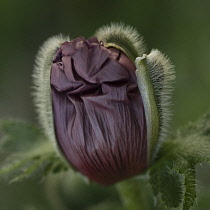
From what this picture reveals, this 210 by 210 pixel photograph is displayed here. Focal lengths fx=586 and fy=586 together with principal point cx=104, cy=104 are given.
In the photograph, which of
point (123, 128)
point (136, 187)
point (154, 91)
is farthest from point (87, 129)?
point (136, 187)

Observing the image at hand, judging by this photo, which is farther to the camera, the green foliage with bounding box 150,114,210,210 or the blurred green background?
the blurred green background

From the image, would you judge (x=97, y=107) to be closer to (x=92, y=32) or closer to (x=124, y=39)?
(x=124, y=39)

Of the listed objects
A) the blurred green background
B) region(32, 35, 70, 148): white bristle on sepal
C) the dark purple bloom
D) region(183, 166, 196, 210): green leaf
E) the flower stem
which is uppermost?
the blurred green background

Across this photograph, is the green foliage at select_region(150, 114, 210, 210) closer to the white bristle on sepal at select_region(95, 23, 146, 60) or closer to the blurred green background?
the white bristle on sepal at select_region(95, 23, 146, 60)

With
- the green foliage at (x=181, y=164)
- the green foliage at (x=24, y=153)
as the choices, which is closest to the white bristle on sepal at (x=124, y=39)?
the green foliage at (x=181, y=164)

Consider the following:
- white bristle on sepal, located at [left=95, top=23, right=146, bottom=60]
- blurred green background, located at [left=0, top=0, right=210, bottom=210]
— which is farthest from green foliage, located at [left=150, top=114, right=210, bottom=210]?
blurred green background, located at [left=0, top=0, right=210, bottom=210]

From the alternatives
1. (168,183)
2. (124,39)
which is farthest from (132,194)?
(124,39)
